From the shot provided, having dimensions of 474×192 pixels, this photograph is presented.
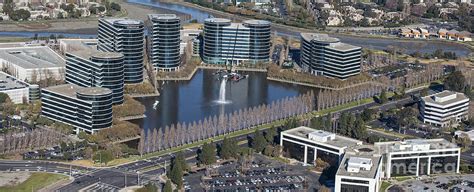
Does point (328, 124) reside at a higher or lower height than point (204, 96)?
higher

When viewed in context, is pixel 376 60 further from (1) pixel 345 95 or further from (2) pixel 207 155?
(2) pixel 207 155

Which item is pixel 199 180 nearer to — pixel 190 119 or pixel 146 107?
pixel 190 119

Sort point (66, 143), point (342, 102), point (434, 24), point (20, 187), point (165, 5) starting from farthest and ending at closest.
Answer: point (165, 5)
point (434, 24)
point (342, 102)
point (66, 143)
point (20, 187)

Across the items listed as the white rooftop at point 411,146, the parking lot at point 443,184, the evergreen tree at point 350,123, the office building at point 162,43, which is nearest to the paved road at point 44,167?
the white rooftop at point 411,146

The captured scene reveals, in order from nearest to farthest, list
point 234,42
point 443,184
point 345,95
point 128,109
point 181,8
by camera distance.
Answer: point 443,184, point 128,109, point 345,95, point 234,42, point 181,8

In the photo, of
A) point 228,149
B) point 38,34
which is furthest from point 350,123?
point 38,34

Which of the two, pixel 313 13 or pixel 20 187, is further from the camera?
pixel 313 13

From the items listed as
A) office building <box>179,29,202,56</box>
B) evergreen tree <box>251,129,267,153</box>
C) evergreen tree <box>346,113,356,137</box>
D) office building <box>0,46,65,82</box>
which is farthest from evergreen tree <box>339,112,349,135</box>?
office building <box>179,29,202,56</box>

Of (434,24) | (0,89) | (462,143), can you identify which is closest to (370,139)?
(462,143)
